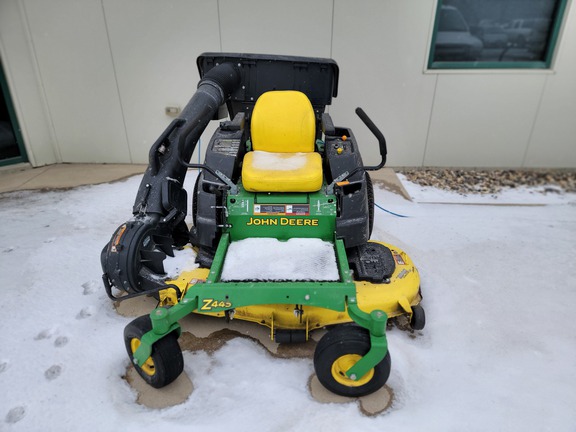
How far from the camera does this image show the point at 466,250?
12.5 ft

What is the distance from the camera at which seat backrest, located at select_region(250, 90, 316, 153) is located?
2.98 meters

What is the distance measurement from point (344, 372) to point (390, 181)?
356 centimetres

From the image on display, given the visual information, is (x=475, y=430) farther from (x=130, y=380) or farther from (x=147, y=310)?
(x=147, y=310)

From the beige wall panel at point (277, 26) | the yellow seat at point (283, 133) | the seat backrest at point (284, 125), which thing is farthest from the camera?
the beige wall panel at point (277, 26)

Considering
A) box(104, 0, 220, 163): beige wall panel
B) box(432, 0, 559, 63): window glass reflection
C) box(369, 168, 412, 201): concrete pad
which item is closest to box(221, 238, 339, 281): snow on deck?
box(369, 168, 412, 201): concrete pad

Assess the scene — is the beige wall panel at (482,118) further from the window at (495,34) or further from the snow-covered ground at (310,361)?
the snow-covered ground at (310,361)

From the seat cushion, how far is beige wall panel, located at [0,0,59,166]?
4036mm

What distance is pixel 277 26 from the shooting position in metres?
5.00

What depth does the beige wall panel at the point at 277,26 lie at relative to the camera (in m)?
4.92

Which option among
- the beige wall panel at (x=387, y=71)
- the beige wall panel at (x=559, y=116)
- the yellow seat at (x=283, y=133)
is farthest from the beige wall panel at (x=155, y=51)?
the beige wall panel at (x=559, y=116)

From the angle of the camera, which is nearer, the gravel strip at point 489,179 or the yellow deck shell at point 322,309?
the yellow deck shell at point 322,309

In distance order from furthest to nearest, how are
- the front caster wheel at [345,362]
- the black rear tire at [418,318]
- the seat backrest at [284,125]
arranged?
the seat backrest at [284,125], the black rear tire at [418,318], the front caster wheel at [345,362]

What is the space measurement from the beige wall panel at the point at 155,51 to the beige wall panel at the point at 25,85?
104 centimetres

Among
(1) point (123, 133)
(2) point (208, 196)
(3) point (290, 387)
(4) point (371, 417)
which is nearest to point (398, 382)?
(4) point (371, 417)
